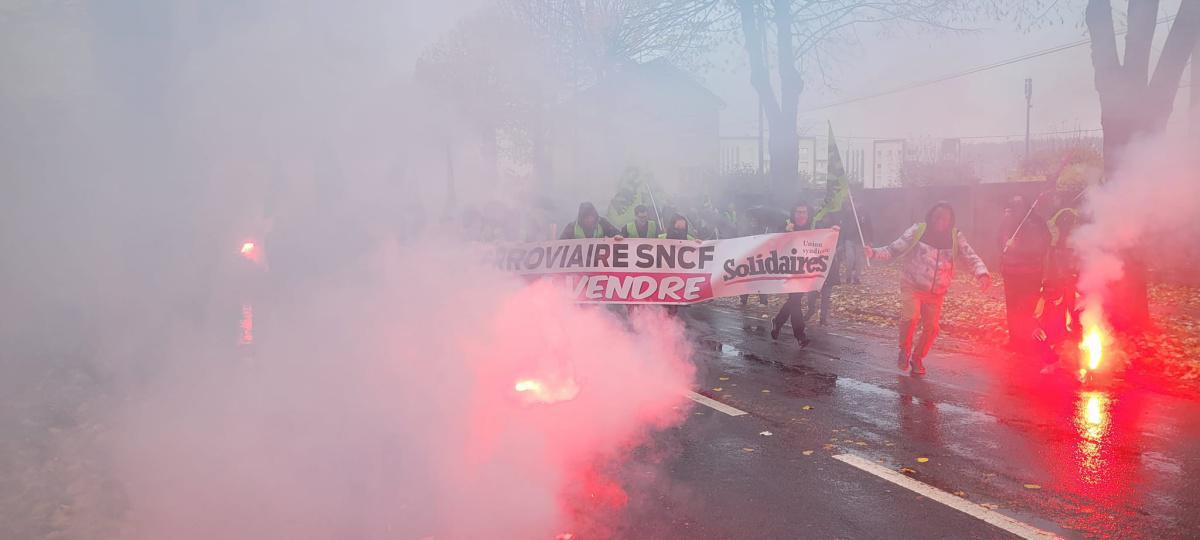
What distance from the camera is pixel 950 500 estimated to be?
4.33 m

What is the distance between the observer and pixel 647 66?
60.1 feet

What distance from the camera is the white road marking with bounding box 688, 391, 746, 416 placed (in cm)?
645

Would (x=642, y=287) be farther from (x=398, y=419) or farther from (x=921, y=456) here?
(x=921, y=456)

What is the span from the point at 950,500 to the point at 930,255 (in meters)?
3.79

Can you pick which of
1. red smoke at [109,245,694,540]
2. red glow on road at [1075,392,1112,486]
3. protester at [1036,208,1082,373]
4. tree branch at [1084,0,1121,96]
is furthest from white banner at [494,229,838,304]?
tree branch at [1084,0,1121,96]

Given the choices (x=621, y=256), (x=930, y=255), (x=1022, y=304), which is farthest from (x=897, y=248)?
(x=621, y=256)

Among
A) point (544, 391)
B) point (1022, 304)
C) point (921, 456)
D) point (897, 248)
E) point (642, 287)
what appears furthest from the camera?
point (1022, 304)

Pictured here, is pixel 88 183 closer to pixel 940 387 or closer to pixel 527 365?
pixel 527 365

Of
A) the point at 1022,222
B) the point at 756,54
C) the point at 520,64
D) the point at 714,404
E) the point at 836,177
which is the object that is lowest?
the point at 714,404

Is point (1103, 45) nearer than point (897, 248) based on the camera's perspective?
No

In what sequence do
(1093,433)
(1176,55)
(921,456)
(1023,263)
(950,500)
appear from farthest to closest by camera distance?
(1176,55) → (1023,263) → (1093,433) → (921,456) → (950,500)

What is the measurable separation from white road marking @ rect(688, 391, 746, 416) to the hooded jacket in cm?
Result: 220

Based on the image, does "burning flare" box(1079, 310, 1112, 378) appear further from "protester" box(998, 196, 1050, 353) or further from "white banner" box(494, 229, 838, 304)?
"white banner" box(494, 229, 838, 304)

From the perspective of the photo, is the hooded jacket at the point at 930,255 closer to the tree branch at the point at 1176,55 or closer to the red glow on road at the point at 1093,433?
the red glow on road at the point at 1093,433
